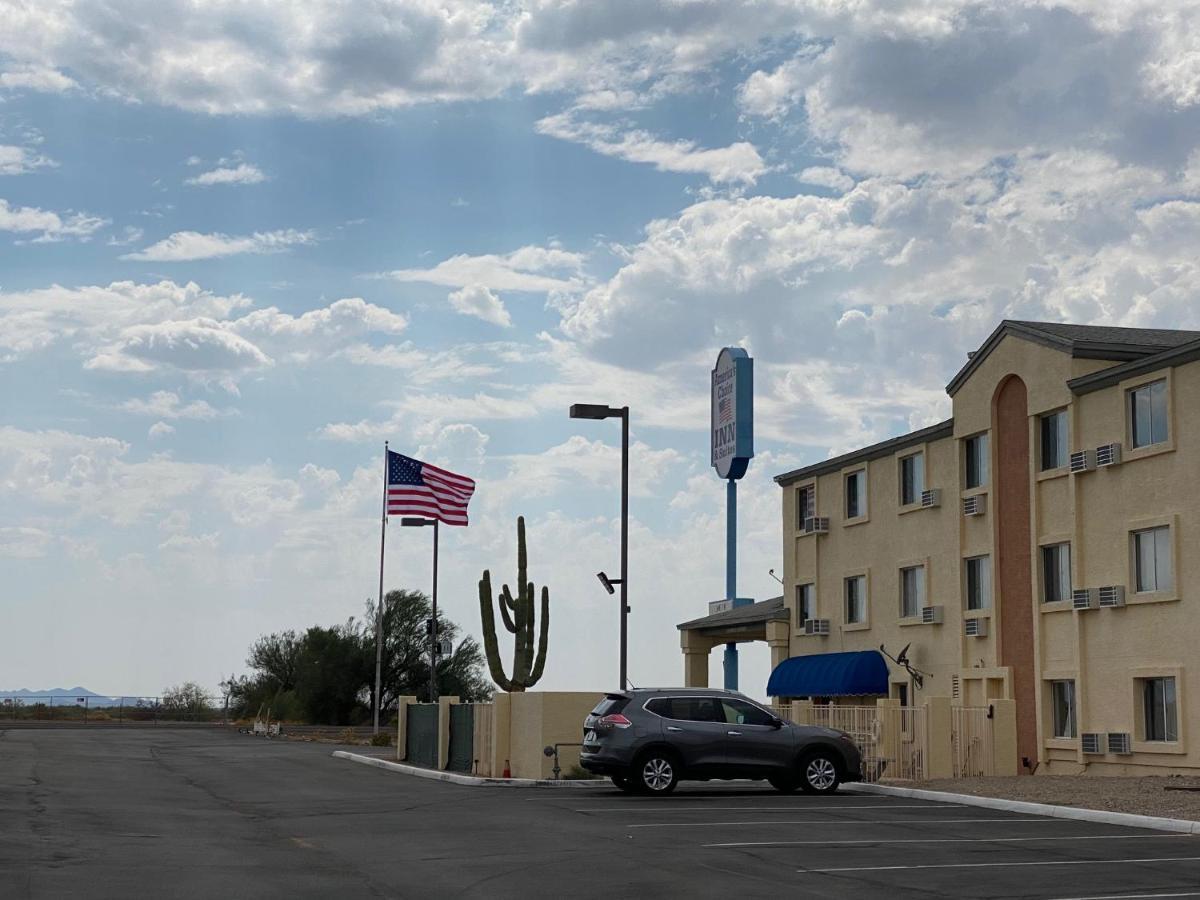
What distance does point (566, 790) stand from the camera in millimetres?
27594

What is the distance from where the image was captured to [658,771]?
82.4 ft

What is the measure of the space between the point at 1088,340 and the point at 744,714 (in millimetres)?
11643

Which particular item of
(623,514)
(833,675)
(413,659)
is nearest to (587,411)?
(623,514)

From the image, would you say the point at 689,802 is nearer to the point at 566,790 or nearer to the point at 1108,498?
the point at 566,790

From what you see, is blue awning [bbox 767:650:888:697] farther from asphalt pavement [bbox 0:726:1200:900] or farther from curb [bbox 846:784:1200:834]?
asphalt pavement [bbox 0:726:1200:900]

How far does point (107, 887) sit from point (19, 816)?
26.2 ft

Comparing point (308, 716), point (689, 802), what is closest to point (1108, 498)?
point (689, 802)

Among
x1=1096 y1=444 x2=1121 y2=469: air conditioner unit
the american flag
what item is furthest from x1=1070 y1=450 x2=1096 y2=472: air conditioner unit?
the american flag

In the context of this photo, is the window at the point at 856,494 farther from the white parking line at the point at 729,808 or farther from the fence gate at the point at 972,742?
the white parking line at the point at 729,808

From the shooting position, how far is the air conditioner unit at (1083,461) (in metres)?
31.3

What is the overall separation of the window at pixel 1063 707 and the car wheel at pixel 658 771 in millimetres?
10886

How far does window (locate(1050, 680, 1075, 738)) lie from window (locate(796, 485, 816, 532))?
41.8 ft

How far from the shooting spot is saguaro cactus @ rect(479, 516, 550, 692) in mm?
42594

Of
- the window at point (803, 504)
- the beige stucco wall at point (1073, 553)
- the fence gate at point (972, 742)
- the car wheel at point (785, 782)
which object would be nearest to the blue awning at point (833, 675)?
the beige stucco wall at point (1073, 553)
